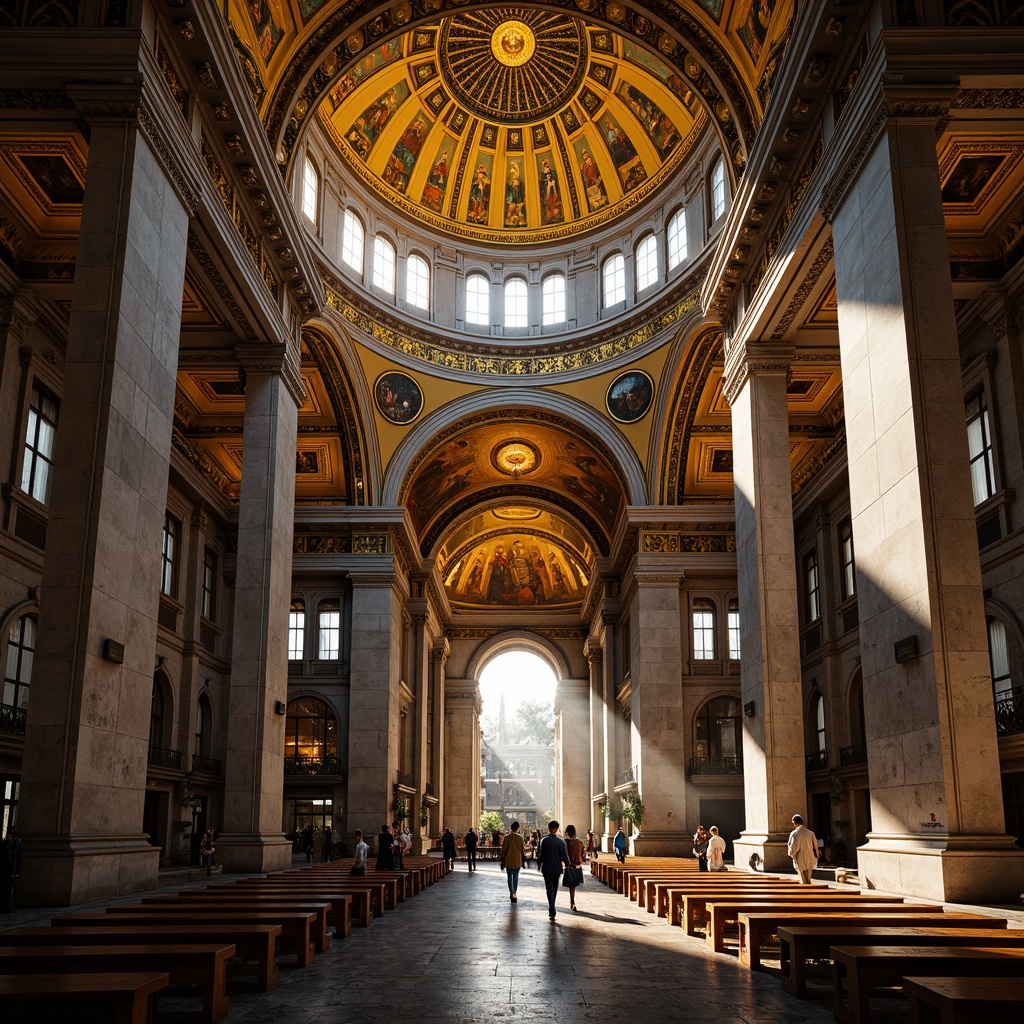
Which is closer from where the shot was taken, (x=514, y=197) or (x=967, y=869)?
(x=967, y=869)

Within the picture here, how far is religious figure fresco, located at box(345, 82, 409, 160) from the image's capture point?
31625 millimetres

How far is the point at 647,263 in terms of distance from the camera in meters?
34.2

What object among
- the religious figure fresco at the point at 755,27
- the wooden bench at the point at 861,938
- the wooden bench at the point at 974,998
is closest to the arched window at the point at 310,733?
the religious figure fresco at the point at 755,27

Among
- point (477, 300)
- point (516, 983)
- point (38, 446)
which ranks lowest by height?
point (516, 983)

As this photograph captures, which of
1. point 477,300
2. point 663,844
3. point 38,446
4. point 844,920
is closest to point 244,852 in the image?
point 38,446

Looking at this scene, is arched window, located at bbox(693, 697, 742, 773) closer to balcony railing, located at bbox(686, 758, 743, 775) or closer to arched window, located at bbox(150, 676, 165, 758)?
balcony railing, located at bbox(686, 758, 743, 775)

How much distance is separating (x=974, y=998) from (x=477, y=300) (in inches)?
1331

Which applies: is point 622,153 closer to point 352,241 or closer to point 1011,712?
point 352,241

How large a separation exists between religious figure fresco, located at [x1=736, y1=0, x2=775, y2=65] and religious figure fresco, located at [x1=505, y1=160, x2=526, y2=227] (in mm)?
18000

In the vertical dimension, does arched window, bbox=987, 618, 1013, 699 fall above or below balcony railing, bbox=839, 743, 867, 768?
above

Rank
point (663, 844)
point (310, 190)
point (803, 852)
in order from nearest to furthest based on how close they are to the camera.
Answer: point (803, 852) < point (310, 190) < point (663, 844)

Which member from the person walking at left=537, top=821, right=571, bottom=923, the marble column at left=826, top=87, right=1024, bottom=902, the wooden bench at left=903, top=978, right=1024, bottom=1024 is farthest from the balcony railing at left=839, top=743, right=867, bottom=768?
the wooden bench at left=903, top=978, right=1024, bottom=1024

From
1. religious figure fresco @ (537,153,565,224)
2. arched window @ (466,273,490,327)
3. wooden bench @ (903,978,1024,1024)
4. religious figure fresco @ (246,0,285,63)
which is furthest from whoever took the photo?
arched window @ (466,273,490,327)

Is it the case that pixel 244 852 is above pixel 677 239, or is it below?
below
